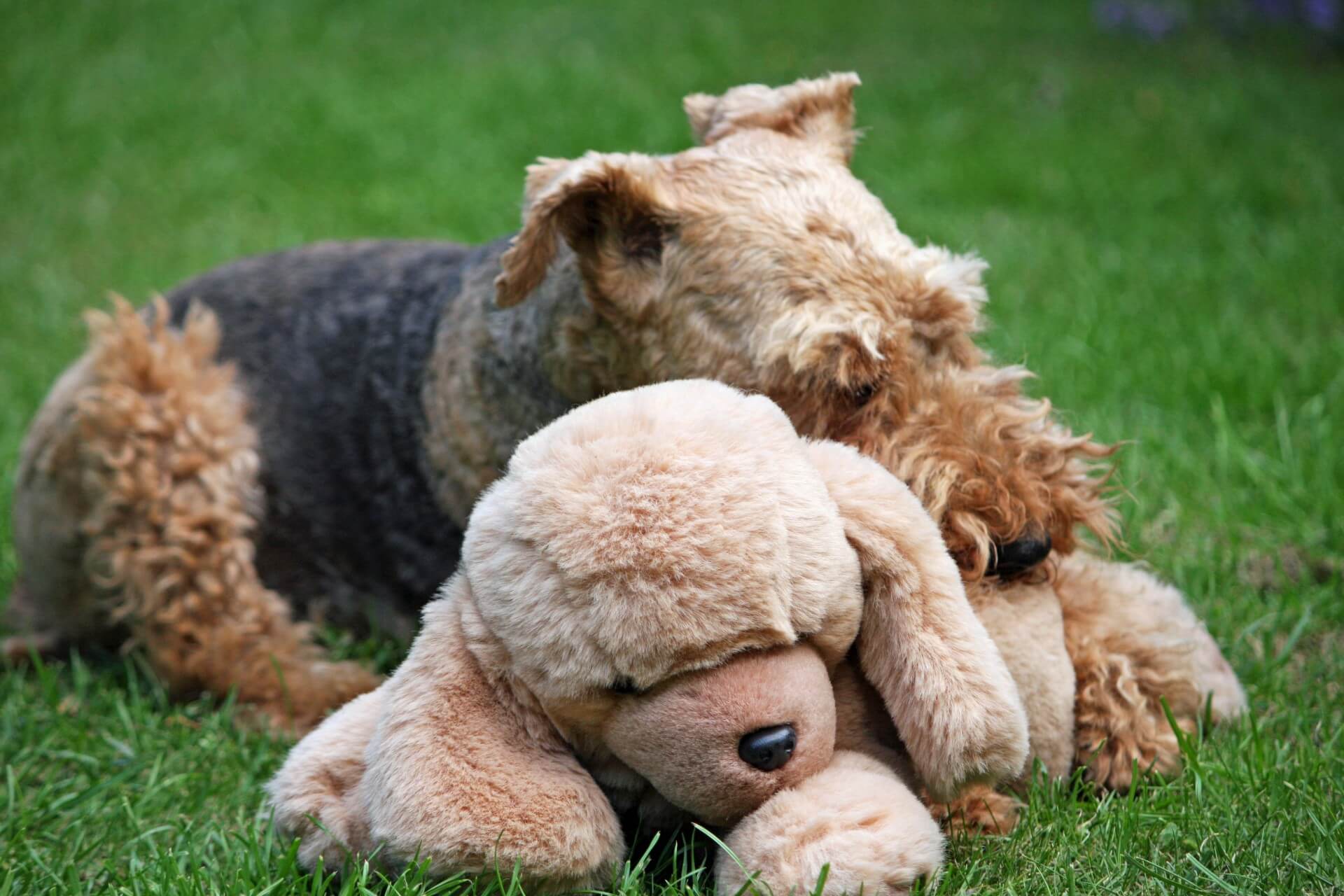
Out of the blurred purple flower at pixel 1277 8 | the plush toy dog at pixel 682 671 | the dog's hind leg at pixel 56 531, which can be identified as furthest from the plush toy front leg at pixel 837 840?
the blurred purple flower at pixel 1277 8

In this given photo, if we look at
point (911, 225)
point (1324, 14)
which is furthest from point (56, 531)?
point (1324, 14)

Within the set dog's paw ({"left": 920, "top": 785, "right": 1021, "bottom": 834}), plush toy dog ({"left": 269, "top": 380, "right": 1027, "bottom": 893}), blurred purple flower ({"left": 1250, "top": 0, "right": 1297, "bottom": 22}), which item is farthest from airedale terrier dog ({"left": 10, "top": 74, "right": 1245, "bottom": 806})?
blurred purple flower ({"left": 1250, "top": 0, "right": 1297, "bottom": 22})

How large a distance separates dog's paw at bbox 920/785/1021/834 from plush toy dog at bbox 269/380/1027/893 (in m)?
0.20

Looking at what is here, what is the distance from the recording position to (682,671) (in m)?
1.63

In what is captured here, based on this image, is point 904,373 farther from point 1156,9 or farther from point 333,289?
point 1156,9

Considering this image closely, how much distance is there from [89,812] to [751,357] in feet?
5.20

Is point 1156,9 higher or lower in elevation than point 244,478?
higher

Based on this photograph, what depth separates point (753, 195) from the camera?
96.3 inches

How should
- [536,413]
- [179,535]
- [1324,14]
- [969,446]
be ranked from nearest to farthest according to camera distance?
1. [969,446]
2. [536,413]
3. [179,535]
4. [1324,14]

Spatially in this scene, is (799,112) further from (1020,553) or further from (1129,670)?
(1129,670)

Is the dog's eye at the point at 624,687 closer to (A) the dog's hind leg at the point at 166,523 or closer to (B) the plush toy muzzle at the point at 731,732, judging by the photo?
(B) the plush toy muzzle at the point at 731,732

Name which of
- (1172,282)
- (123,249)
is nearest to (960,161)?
(1172,282)

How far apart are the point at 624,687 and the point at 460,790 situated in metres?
0.27

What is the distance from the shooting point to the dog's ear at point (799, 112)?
2.76 metres
